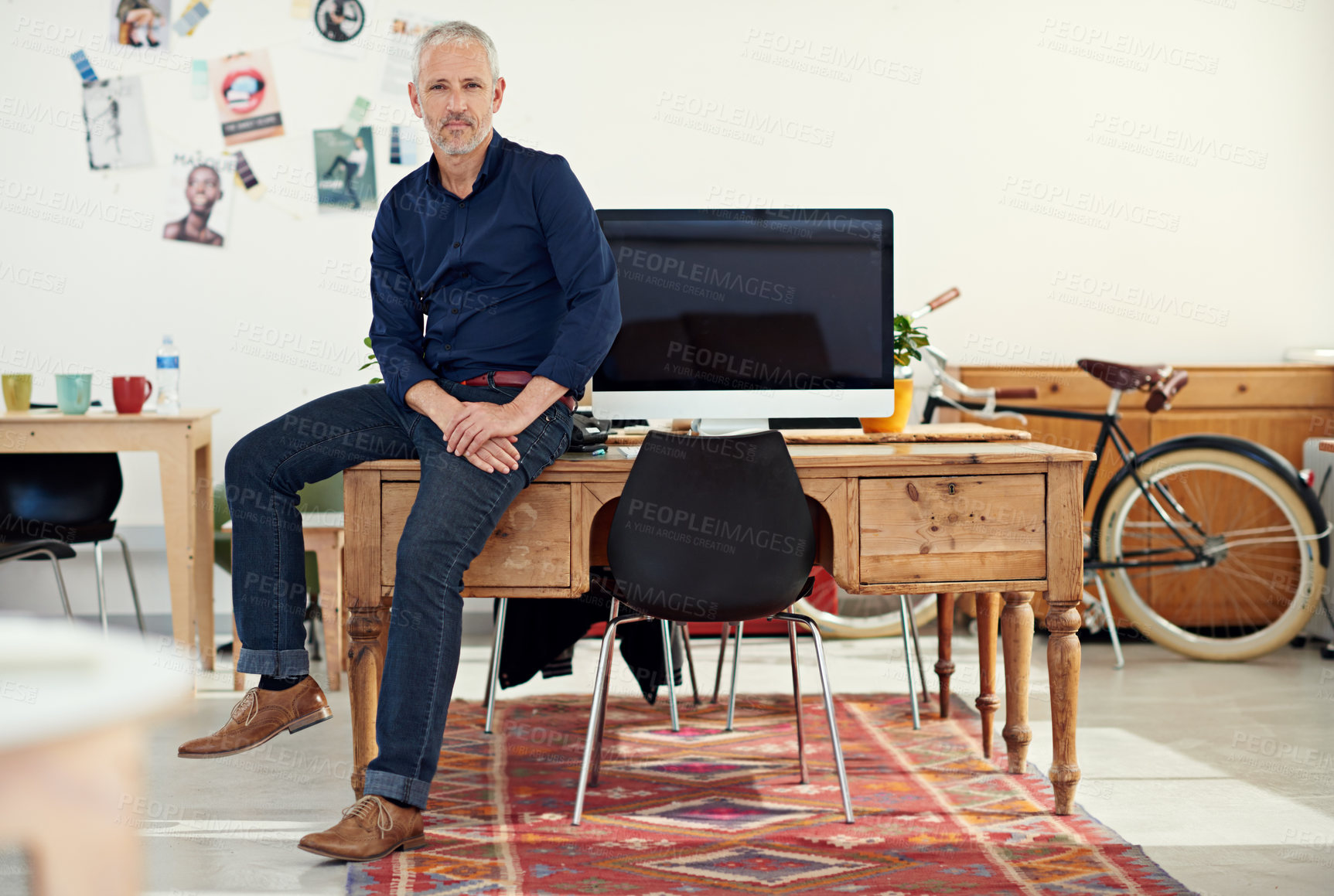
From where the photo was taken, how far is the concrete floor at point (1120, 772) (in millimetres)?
1847

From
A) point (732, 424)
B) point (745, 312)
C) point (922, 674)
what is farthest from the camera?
point (922, 674)

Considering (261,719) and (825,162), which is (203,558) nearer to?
(261,719)

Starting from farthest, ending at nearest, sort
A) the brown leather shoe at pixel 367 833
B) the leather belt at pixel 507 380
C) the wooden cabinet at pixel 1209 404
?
the wooden cabinet at pixel 1209 404 → the leather belt at pixel 507 380 → the brown leather shoe at pixel 367 833

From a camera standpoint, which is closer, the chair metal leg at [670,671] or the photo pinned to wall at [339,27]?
the chair metal leg at [670,671]

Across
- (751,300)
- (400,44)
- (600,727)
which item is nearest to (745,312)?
(751,300)

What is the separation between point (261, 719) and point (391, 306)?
2.48 feet

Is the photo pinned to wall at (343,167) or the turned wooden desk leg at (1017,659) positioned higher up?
the photo pinned to wall at (343,167)

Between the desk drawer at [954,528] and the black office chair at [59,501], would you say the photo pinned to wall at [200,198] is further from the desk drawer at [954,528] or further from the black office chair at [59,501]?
the desk drawer at [954,528]

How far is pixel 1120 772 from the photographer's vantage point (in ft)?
7.69

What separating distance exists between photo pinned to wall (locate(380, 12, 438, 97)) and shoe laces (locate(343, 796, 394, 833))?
257cm

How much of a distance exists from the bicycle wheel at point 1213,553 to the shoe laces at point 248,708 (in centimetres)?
239

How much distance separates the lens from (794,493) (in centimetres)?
196

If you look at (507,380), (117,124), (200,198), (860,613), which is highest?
(117,124)

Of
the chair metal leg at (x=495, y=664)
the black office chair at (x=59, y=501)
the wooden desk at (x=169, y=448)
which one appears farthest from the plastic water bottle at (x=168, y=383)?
the chair metal leg at (x=495, y=664)
